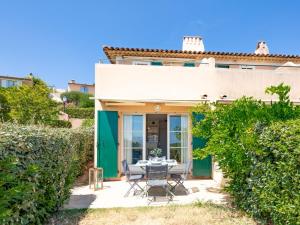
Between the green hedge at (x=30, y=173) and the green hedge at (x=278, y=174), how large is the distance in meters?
6.10

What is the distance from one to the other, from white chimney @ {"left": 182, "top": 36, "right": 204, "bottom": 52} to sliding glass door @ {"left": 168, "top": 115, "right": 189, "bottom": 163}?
1152 centimetres

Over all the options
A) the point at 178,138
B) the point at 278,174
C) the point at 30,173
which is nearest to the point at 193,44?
the point at 178,138

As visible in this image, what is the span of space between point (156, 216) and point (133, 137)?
7464mm

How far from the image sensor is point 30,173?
595cm

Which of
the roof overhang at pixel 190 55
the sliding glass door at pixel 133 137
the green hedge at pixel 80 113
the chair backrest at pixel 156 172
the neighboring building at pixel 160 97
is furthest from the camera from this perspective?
the green hedge at pixel 80 113

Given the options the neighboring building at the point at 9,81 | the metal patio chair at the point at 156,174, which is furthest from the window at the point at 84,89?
the metal patio chair at the point at 156,174

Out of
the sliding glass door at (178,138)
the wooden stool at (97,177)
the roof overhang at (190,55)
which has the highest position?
the roof overhang at (190,55)

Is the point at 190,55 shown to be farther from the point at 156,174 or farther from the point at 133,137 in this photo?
the point at 156,174

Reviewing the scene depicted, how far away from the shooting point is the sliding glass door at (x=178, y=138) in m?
15.9

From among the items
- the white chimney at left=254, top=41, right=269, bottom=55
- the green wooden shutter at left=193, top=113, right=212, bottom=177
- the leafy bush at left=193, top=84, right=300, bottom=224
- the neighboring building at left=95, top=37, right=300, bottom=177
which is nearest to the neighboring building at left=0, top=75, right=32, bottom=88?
the neighboring building at left=95, top=37, right=300, bottom=177

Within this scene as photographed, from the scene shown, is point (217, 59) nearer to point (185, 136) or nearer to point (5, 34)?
point (185, 136)

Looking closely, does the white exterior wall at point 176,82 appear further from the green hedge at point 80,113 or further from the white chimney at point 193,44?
the green hedge at point 80,113

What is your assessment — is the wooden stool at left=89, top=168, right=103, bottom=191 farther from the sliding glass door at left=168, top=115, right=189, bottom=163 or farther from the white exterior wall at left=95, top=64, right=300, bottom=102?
the sliding glass door at left=168, top=115, right=189, bottom=163

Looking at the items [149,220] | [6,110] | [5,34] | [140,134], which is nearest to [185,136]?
[140,134]
